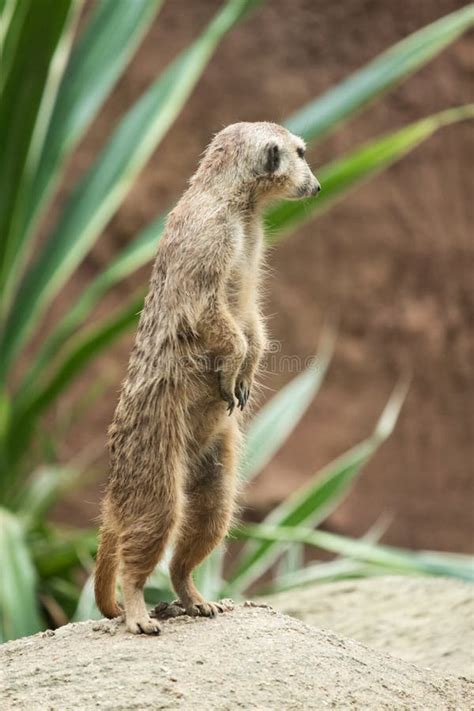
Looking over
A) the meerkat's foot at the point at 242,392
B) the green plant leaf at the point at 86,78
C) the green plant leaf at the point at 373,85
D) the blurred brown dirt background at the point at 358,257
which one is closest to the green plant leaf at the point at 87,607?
the meerkat's foot at the point at 242,392

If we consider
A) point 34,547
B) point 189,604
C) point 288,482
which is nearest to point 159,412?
point 189,604

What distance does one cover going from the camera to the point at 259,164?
7.07ft

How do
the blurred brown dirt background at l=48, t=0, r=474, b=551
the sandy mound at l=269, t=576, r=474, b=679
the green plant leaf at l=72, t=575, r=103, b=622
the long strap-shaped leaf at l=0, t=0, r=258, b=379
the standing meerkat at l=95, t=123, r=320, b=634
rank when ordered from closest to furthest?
the standing meerkat at l=95, t=123, r=320, b=634
the sandy mound at l=269, t=576, r=474, b=679
the green plant leaf at l=72, t=575, r=103, b=622
the long strap-shaped leaf at l=0, t=0, r=258, b=379
the blurred brown dirt background at l=48, t=0, r=474, b=551

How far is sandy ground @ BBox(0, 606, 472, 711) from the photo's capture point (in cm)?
184

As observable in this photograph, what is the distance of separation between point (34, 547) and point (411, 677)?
5.98 feet

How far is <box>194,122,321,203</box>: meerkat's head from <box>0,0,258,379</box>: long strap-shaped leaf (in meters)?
1.78

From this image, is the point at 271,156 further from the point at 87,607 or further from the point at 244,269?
the point at 87,607

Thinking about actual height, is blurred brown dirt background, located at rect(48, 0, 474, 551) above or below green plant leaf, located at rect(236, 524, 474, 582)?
above

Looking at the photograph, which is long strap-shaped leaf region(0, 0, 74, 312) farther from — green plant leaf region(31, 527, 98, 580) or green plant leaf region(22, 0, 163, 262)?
green plant leaf region(31, 527, 98, 580)

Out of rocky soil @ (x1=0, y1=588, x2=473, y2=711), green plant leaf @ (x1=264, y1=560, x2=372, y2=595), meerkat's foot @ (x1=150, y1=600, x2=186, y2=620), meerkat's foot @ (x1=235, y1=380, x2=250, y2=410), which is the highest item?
meerkat's foot @ (x1=235, y1=380, x2=250, y2=410)

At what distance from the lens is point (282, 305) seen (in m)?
6.05

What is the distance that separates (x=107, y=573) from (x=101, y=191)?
6.65 ft

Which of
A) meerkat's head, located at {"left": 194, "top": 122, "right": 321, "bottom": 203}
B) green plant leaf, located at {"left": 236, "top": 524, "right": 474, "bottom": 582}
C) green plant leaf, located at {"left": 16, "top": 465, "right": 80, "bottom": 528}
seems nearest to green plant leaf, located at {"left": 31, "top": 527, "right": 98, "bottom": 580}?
green plant leaf, located at {"left": 16, "top": 465, "right": 80, "bottom": 528}

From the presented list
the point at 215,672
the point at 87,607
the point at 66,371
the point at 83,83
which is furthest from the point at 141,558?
the point at 83,83
